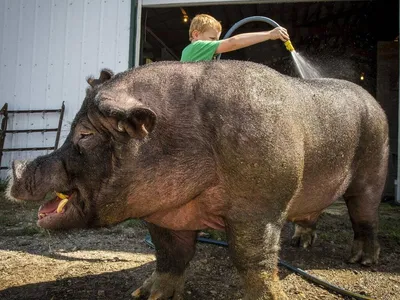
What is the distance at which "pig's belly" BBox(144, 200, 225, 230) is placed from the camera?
2.53 meters

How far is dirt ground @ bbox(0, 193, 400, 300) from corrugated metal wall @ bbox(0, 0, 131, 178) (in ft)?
15.0

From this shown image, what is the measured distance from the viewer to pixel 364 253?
3912 millimetres

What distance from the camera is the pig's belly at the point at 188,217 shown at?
2533 mm

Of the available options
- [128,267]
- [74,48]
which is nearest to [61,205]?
[128,267]

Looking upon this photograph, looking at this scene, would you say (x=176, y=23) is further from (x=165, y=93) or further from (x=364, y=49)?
(x=165, y=93)

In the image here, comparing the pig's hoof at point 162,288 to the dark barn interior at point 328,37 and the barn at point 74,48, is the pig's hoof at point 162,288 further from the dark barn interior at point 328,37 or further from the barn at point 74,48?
the dark barn interior at point 328,37

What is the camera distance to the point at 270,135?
2346 millimetres

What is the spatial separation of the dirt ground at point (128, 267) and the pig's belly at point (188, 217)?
0.60 m

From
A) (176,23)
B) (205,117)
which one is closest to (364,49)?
(176,23)

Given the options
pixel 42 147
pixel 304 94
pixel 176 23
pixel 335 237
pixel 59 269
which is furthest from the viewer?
pixel 176 23

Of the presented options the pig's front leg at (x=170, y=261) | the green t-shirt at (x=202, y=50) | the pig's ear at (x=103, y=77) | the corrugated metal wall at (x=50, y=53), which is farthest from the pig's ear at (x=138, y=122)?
the corrugated metal wall at (x=50, y=53)

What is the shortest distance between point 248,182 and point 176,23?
1044 cm

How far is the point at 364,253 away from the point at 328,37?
31.5ft

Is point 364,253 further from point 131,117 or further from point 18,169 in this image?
point 18,169
